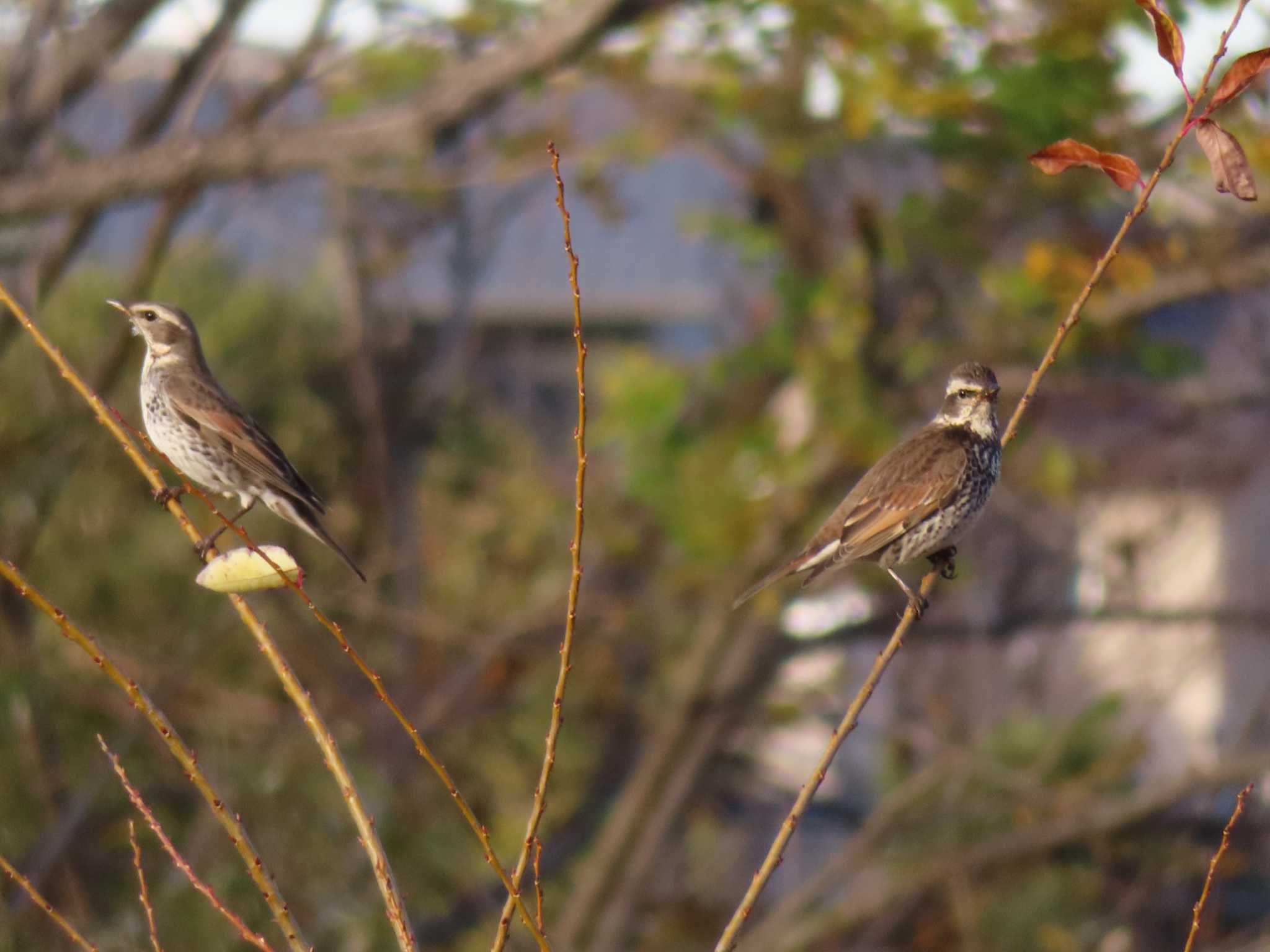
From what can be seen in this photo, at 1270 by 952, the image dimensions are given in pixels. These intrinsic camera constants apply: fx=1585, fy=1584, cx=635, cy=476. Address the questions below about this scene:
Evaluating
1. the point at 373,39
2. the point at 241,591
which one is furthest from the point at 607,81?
the point at 241,591

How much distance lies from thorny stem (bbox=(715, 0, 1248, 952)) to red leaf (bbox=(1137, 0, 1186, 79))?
0.05 meters

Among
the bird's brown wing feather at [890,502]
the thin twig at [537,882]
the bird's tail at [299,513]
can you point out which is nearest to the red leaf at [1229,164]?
the thin twig at [537,882]

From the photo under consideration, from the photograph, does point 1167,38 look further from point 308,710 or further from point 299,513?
point 299,513

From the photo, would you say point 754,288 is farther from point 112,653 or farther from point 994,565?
point 112,653

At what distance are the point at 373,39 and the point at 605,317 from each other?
10.4 metres

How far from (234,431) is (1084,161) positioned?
2721 millimetres

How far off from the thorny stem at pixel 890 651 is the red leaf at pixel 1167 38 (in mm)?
50

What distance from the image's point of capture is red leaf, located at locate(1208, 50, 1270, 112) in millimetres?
2326

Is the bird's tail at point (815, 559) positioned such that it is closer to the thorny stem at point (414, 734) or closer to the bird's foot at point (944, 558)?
the bird's foot at point (944, 558)

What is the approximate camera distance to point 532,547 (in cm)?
1489

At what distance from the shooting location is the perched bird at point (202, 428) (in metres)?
4.17

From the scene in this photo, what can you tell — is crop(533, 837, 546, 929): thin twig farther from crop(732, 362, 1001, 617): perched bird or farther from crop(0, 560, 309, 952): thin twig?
crop(732, 362, 1001, 617): perched bird

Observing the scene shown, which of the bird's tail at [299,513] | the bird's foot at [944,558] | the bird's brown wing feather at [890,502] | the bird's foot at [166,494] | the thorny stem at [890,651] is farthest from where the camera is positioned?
the bird's brown wing feather at [890,502]

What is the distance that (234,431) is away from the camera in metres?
4.46
